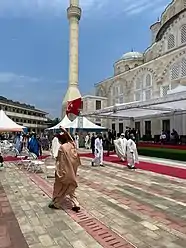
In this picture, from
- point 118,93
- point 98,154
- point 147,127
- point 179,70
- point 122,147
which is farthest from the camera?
point 118,93

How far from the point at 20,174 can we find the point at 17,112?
168 feet

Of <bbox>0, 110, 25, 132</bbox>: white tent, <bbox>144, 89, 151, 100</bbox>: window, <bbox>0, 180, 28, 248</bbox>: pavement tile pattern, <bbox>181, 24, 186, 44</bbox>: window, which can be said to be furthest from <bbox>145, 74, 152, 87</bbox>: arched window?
<bbox>0, 180, 28, 248</bbox>: pavement tile pattern

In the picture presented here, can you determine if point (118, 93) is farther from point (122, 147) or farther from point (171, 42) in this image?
point (122, 147)

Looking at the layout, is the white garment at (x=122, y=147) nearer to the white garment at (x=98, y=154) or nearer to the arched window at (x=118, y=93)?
the white garment at (x=98, y=154)

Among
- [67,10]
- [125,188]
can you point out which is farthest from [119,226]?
[67,10]

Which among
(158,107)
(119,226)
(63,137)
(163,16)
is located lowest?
(119,226)

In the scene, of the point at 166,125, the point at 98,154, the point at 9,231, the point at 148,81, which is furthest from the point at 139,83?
the point at 9,231

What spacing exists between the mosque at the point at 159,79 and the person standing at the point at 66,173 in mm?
16797

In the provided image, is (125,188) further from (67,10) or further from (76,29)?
(67,10)

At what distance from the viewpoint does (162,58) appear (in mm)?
27453

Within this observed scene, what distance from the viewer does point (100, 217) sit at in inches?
181

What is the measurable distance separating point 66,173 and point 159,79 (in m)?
24.3

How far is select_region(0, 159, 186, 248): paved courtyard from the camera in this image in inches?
142

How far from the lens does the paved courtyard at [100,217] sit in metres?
3.61
